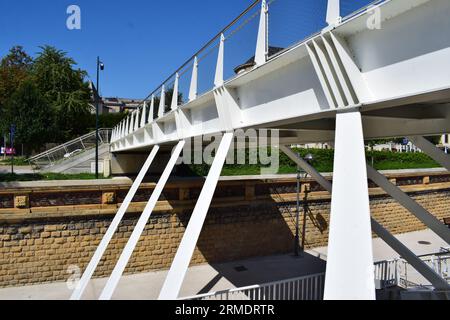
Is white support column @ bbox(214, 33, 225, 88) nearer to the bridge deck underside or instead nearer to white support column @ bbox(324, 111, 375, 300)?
the bridge deck underside

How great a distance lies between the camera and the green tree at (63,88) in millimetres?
34094

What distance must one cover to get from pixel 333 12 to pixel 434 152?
3.99 metres

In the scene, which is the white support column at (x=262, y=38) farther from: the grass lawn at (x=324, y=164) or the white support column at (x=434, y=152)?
the grass lawn at (x=324, y=164)

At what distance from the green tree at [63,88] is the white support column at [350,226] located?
34.0m

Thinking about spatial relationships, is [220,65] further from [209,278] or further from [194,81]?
[209,278]

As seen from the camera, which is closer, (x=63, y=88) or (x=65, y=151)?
(x=65, y=151)

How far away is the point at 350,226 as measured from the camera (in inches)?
114

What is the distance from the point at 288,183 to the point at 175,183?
5.10 metres

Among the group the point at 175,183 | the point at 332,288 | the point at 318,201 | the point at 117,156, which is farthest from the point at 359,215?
the point at 117,156

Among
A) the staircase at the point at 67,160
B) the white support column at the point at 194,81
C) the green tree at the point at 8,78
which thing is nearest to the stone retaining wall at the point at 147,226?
the white support column at the point at 194,81

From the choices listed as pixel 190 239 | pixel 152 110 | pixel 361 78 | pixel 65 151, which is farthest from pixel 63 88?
pixel 361 78

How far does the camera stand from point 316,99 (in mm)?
3838

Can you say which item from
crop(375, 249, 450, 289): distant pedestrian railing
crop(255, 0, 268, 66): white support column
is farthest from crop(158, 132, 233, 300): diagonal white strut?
crop(375, 249, 450, 289): distant pedestrian railing
